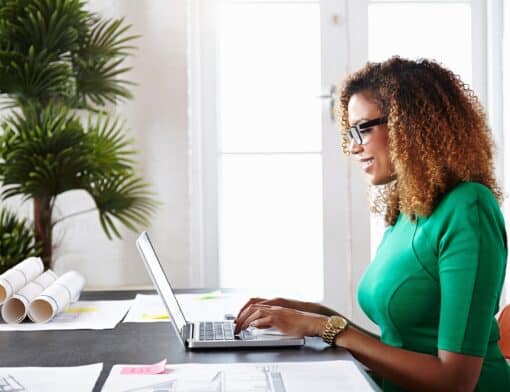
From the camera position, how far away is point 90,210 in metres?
3.20

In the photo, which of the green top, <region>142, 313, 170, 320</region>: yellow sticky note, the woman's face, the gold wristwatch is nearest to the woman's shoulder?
the green top

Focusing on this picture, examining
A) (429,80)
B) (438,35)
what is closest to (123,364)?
(429,80)

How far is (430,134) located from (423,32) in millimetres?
2002

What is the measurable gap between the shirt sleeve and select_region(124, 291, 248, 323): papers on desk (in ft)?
2.05

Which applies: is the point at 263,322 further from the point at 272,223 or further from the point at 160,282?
the point at 272,223

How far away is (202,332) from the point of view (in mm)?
1589

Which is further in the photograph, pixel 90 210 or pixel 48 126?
pixel 90 210

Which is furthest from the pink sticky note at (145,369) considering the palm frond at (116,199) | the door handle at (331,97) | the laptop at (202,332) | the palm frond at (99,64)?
the door handle at (331,97)

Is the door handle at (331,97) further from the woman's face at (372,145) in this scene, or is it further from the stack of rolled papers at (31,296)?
the stack of rolled papers at (31,296)

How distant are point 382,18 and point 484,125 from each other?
188 cm

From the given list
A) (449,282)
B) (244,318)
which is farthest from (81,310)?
(449,282)

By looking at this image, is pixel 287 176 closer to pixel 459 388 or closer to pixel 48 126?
pixel 48 126

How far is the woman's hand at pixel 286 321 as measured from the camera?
152 cm

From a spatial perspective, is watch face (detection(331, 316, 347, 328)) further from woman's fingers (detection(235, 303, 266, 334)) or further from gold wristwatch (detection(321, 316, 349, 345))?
woman's fingers (detection(235, 303, 266, 334))
